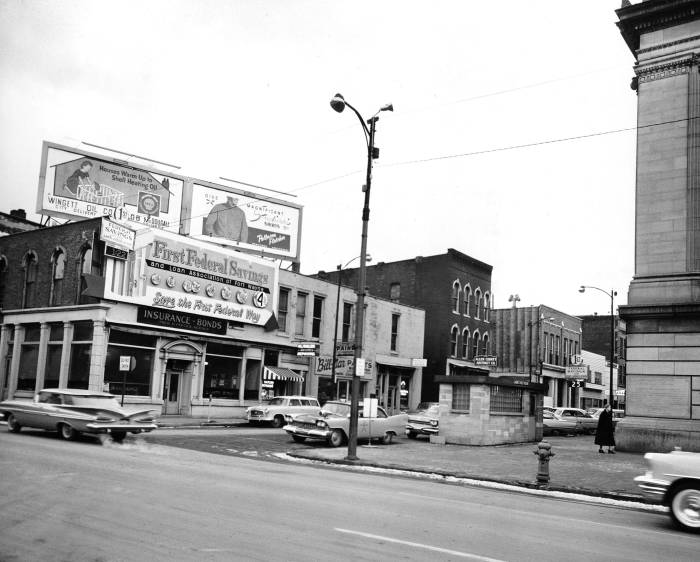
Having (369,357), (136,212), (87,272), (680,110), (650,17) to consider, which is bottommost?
(369,357)

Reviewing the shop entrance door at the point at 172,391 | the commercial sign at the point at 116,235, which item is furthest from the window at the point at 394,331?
the commercial sign at the point at 116,235

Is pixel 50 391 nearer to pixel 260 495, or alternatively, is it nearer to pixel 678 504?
pixel 260 495

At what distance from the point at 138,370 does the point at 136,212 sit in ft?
27.2

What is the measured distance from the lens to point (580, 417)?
133 feet

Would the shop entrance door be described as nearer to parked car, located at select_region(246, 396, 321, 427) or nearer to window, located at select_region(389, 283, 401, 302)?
parked car, located at select_region(246, 396, 321, 427)

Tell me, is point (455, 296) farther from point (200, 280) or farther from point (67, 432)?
point (67, 432)

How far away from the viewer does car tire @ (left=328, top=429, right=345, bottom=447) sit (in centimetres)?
2238

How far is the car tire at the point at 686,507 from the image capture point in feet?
32.1

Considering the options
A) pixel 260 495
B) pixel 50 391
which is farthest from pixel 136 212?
pixel 260 495

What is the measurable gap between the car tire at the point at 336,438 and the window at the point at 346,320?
21280mm

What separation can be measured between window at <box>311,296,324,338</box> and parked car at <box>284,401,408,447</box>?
57.1ft

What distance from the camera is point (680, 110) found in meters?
24.2

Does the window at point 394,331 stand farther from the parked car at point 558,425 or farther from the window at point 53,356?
the window at point 53,356

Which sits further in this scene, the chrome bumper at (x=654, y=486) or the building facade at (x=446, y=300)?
the building facade at (x=446, y=300)
